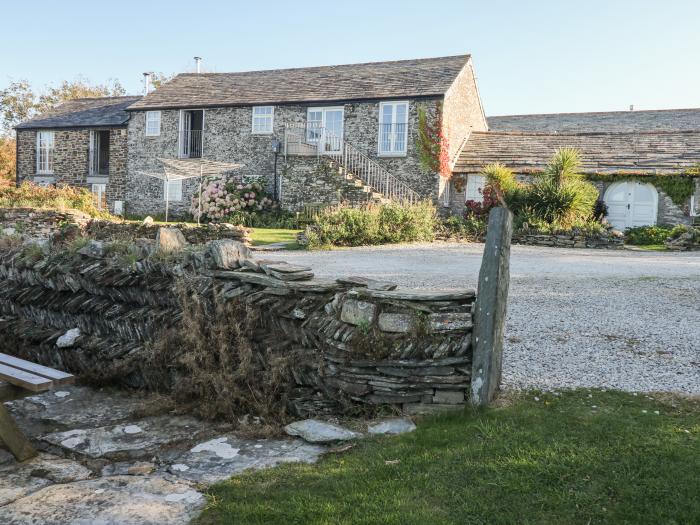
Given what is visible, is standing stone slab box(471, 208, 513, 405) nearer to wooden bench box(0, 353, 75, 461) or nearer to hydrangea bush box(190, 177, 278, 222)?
wooden bench box(0, 353, 75, 461)

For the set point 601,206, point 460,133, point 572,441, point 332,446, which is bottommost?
point 332,446

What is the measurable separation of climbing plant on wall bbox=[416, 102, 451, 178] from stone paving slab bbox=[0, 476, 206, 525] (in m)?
21.5

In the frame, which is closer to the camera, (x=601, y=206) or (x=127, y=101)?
(x=601, y=206)

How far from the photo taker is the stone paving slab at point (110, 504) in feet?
10.8

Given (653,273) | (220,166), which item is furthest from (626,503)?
(220,166)

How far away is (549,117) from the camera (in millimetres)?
34062

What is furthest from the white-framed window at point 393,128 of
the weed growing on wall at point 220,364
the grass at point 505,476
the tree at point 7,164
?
the tree at point 7,164

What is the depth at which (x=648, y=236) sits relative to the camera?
68.4 ft

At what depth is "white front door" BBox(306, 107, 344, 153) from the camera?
26078mm

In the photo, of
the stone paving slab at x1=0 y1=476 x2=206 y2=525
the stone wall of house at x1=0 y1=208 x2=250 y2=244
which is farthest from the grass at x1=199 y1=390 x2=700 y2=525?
the stone wall of house at x1=0 y1=208 x2=250 y2=244

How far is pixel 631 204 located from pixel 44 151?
29.6m

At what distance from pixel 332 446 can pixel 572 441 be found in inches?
63.4

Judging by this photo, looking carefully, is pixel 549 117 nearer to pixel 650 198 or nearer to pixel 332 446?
pixel 650 198

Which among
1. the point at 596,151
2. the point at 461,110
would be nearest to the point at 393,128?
the point at 461,110
